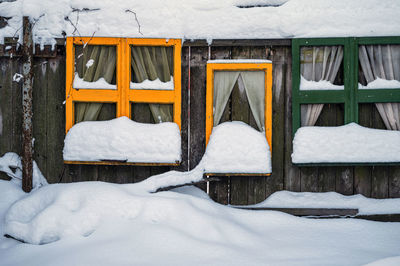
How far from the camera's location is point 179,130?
3770mm

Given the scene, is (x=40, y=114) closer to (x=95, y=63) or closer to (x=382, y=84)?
(x=95, y=63)

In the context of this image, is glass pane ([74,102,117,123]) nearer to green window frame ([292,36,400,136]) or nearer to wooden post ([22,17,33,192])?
wooden post ([22,17,33,192])

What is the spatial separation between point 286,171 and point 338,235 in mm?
992

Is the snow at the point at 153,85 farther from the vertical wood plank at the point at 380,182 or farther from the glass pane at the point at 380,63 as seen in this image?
the vertical wood plank at the point at 380,182

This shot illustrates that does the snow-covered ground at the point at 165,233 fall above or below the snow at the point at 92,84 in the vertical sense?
below

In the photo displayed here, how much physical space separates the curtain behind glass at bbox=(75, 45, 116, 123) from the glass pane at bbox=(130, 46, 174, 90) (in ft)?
0.97

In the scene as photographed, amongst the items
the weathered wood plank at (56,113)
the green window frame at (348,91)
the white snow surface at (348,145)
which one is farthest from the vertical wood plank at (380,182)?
the weathered wood plank at (56,113)

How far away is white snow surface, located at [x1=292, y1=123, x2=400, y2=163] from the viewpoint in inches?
140

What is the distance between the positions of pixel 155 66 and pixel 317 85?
204 cm

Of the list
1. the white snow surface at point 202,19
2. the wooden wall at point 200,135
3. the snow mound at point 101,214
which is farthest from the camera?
the wooden wall at point 200,135

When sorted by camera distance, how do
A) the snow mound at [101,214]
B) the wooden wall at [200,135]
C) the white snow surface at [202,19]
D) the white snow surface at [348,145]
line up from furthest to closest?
the wooden wall at [200,135] < the white snow surface at [202,19] < the white snow surface at [348,145] < the snow mound at [101,214]

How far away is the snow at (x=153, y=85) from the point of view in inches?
150

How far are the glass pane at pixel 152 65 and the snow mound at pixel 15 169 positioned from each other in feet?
5.54

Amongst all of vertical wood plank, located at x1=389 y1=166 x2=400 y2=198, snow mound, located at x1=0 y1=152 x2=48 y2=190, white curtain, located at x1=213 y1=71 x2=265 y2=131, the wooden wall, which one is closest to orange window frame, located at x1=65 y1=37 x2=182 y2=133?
the wooden wall
